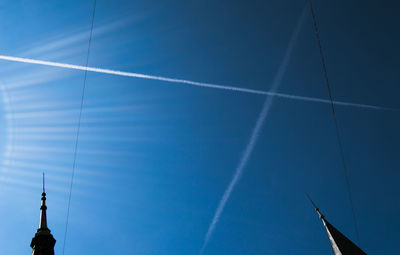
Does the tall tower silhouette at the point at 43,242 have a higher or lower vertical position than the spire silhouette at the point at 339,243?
higher

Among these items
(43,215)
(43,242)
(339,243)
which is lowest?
(339,243)

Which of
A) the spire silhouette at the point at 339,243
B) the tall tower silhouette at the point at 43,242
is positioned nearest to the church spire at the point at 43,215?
the tall tower silhouette at the point at 43,242

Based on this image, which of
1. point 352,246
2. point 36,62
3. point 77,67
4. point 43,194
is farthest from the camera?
point 43,194

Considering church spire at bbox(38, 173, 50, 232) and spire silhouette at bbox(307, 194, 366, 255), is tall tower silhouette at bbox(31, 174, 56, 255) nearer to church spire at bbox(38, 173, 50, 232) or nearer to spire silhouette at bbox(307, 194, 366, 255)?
church spire at bbox(38, 173, 50, 232)

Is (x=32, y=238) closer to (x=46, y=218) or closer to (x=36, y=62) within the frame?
(x=46, y=218)

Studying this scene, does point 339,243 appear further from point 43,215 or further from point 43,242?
point 43,215

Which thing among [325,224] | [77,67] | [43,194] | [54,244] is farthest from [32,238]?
[325,224]

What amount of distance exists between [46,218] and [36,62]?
22.5 m

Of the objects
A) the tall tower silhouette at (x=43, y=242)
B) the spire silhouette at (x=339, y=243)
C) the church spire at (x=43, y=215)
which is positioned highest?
the church spire at (x=43, y=215)

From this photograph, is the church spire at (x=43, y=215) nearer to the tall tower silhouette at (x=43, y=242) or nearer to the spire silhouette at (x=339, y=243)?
the tall tower silhouette at (x=43, y=242)

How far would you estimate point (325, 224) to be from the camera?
143ft

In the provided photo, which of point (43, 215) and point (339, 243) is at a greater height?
point (43, 215)

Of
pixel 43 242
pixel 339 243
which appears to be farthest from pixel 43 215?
pixel 339 243

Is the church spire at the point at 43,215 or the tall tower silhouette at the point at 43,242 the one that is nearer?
the tall tower silhouette at the point at 43,242
